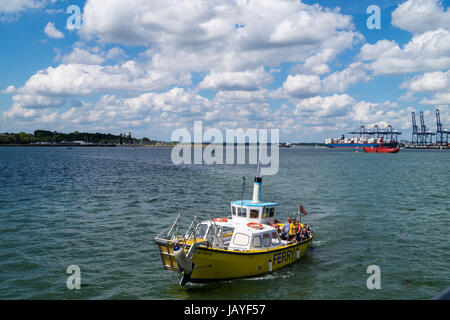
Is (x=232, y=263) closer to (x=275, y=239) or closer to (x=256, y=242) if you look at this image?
(x=256, y=242)

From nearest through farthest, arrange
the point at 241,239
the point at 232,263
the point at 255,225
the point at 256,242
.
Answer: the point at 232,263 < the point at 256,242 < the point at 241,239 < the point at 255,225

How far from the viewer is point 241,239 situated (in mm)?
21141

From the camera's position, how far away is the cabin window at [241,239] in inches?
823

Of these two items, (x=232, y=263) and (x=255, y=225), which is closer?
(x=232, y=263)

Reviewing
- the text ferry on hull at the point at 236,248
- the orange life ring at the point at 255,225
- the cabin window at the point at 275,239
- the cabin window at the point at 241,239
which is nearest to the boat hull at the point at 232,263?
the text ferry on hull at the point at 236,248

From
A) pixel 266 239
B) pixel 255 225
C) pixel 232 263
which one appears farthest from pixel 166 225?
pixel 232 263

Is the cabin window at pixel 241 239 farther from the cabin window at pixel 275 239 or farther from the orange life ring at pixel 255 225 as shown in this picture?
the cabin window at pixel 275 239

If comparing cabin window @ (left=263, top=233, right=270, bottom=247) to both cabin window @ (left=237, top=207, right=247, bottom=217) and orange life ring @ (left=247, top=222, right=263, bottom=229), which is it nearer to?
orange life ring @ (left=247, top=222, right=263, bottom=229)

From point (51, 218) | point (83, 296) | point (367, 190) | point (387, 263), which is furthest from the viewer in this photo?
point (367, 190)

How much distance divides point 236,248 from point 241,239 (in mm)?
622

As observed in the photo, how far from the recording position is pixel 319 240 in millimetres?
28953
